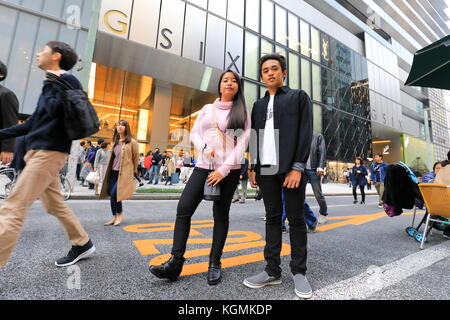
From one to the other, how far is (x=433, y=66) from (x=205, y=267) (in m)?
5.64

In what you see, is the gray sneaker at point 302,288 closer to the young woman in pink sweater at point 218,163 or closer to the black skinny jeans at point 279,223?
the black skinny jeans at point 279,223

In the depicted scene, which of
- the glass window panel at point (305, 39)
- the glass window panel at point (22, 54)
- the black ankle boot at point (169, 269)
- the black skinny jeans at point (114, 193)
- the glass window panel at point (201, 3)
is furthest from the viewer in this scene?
the glass window panel at point (305, 39)

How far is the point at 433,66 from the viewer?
4.33 meters

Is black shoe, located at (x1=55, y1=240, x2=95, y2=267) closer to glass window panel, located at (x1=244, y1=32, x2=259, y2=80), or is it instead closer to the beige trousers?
the beige trousers

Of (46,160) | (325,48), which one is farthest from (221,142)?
(325,48)

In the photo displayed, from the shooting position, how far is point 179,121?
22.6 meters

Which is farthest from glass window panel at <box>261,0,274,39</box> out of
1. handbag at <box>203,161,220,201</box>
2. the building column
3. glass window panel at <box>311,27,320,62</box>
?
handbag at <box>203,161,220,201</box>

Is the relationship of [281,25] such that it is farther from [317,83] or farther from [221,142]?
[221,142]

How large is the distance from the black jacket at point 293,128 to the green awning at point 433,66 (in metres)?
4.10

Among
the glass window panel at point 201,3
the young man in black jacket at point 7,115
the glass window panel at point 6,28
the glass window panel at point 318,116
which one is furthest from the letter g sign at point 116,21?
the glass window panel at point 318,116

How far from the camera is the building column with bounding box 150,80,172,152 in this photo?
17.1 metres

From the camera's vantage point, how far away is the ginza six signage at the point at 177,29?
13.8 meters

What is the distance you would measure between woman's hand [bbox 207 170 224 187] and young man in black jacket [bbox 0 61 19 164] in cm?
184

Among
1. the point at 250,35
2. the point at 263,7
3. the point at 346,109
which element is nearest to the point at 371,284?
the point at 250,35
